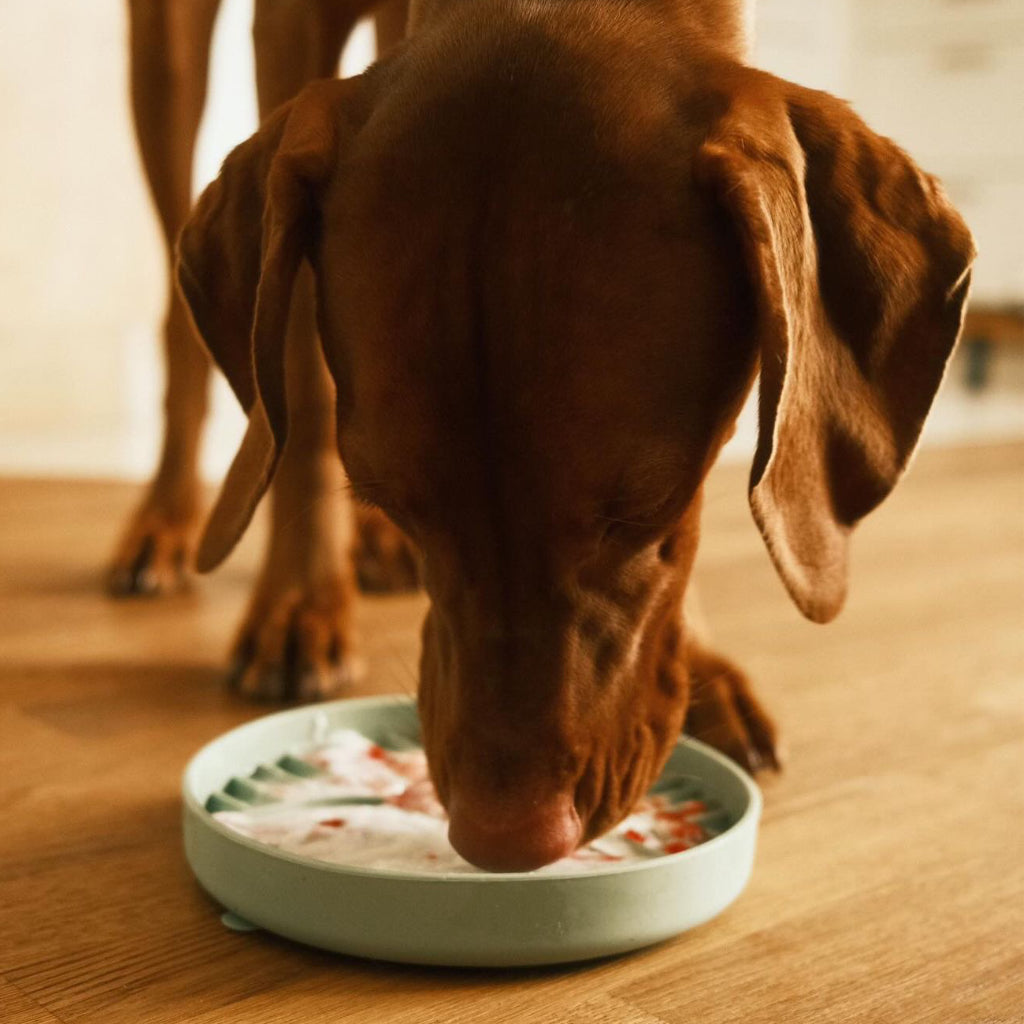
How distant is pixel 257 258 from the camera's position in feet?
5.95

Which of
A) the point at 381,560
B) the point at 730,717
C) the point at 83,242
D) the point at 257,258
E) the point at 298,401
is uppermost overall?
the point at 257,258

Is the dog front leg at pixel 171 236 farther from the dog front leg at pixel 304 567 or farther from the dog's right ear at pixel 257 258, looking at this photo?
the dog's right ear at pixel 257 258

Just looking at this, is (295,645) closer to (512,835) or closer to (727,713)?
(727,713)

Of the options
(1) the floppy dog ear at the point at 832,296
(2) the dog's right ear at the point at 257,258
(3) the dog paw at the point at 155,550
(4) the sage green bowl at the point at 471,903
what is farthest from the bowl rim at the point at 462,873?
(3) the dog paw at the point at 155,550

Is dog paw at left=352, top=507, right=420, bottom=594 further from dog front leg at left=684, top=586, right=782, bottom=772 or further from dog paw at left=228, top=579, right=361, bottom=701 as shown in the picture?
dog front leg at left=684, top=586, right=782, bottom=772

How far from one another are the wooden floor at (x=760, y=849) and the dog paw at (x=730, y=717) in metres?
0.05

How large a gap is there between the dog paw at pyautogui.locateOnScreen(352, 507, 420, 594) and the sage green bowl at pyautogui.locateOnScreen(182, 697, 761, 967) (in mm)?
1582

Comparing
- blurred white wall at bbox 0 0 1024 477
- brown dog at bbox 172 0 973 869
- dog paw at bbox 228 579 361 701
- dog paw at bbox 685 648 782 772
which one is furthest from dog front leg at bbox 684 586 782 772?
blurred white wall at bbox 0 0 1024 477

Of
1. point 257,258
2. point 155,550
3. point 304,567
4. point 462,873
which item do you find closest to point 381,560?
point 155,550

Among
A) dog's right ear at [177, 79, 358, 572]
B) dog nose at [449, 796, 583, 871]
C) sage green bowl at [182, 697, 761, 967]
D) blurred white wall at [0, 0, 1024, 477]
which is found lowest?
blurred white wall at [0, 0, 1024, 477]

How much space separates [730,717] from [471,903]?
77 cm

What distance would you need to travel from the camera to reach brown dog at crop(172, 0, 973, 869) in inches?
58.5

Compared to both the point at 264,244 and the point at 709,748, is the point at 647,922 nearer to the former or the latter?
the point at 709,748

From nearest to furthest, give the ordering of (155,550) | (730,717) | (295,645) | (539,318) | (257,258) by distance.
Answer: (539,318), (257,258), (730,717), (295,645), (155,550)
